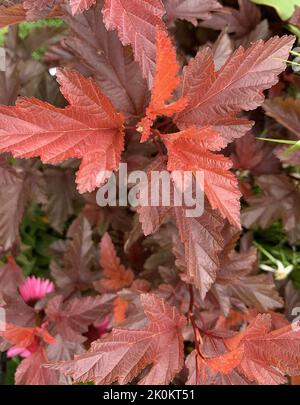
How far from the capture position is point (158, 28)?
0.59m

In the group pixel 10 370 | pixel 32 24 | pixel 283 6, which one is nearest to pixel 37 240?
pixel 10 370

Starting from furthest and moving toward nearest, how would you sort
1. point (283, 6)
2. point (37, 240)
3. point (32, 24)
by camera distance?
point (37, 240) → point (32, 24) → point (283, 6)

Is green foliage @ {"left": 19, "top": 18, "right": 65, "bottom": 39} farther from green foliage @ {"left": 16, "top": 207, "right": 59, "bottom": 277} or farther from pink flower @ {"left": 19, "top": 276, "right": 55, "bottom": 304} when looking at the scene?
pink flower @ {"left": 19, "top": 276, "right": 55, "bottom": 304}

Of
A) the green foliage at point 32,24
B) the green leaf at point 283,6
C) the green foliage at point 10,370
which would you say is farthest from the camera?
the green foliage at point 10,370

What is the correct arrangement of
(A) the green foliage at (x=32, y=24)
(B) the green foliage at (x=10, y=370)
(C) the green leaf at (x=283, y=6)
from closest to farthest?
(C) the green leaf at (x=283, y=6), (A) the green foliage at (x=32, y=24), (B) the green foliage at (x=10, y=370)

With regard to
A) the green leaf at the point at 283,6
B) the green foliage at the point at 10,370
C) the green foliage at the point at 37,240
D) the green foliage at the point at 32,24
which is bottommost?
the green foliage at the point at 10,370

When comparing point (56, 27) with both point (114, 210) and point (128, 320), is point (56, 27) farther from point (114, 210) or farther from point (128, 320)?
point (128, 320)

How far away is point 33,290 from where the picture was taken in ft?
3.37

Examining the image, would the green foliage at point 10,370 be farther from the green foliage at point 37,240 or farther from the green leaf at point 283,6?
the green leaf at point 283,6

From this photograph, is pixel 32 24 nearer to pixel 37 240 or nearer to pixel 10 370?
pixel 37 240

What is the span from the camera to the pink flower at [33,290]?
102cm

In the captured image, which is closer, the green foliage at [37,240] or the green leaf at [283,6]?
the green leaf at [283,6]

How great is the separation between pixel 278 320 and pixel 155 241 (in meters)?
0.25

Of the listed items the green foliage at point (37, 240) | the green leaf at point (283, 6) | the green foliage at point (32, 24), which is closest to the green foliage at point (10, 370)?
the green foliage at point (37, 240)
